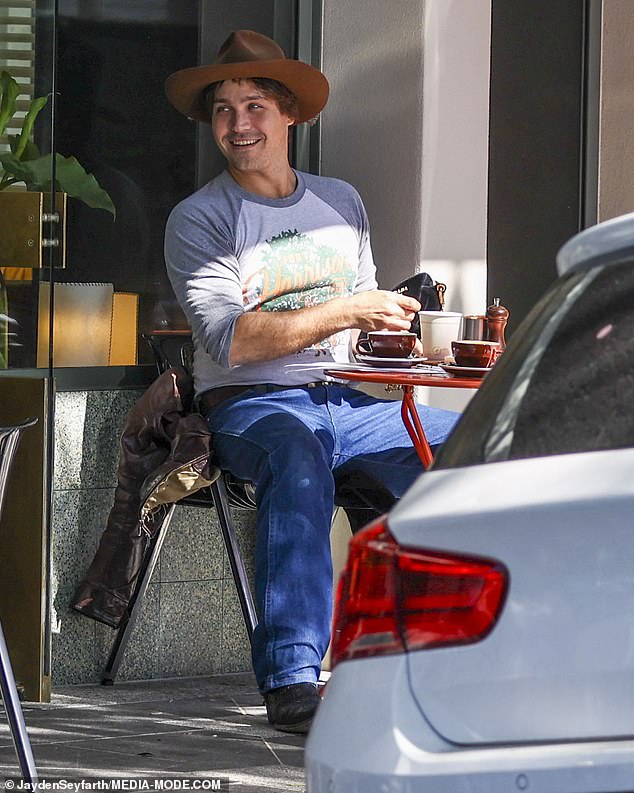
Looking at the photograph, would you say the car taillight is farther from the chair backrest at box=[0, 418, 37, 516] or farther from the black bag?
the black bag

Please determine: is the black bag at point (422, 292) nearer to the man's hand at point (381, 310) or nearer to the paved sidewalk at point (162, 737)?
the man's hand at point (381, 310)

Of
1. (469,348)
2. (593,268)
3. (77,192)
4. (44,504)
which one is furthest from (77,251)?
(593,268)

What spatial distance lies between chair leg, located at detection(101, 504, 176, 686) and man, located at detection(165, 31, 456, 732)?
0.40 metres

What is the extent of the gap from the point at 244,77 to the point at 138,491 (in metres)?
1.38

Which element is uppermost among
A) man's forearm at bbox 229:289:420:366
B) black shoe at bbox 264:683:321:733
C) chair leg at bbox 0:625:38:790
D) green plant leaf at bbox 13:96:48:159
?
green plant leaf at bbox 13:96:48:159

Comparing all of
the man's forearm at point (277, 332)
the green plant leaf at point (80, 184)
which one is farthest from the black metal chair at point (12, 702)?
the green plant leaf at point (80, 184)

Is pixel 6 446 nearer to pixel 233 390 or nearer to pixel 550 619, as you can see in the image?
pixel 233 390

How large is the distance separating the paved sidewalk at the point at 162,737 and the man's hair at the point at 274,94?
1910mm

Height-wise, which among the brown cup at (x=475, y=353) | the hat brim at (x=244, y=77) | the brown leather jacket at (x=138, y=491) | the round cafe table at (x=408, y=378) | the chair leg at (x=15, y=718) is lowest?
the chair leg at (x=15, y=718)

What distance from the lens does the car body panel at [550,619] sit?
60.2 inches

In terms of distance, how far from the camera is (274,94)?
4.63 meters

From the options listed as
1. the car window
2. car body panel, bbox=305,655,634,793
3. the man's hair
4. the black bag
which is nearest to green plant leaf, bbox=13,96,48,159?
the man's hair

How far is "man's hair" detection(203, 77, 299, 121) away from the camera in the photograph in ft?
15.1

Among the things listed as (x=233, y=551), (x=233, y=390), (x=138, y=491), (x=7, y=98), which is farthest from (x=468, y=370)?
(x=7, y=98)
